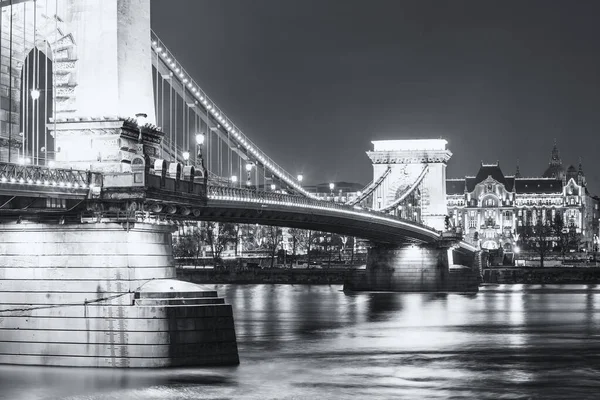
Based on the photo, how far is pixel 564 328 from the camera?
52.1m

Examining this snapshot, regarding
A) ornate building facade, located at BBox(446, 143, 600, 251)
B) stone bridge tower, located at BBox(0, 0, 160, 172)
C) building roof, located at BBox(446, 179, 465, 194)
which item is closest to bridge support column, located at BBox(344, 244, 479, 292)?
stone bridge tower, located at BBox(0, 0, 160, 172)

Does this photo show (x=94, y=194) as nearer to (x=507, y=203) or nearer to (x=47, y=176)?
(x=47, y=176)

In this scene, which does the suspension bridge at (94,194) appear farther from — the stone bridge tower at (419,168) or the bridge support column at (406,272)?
the stone bridge tower at (419,168)

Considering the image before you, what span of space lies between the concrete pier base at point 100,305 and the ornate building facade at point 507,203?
153 m

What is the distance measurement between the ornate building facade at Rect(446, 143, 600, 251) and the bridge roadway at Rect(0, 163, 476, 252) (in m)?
135

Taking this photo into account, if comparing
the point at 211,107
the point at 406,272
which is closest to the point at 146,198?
the point at 211,107

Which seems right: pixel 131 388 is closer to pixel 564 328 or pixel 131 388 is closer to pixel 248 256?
pixel 564 328

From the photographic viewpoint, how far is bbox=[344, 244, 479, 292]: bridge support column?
80.9m

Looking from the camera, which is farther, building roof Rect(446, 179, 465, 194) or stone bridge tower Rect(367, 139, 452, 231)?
building roof Rect(446, 179, 465, 194)

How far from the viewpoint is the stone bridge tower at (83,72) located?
33594 millimetres

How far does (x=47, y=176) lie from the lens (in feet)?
95.9

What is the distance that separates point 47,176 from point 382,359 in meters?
14.4

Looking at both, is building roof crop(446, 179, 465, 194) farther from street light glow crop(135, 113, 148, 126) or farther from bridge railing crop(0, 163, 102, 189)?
bridge railing crop(0, 163, 102, 189)

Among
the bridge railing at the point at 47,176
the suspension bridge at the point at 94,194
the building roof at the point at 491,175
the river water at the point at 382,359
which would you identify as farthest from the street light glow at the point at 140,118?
the building roof at the point at 491,175
